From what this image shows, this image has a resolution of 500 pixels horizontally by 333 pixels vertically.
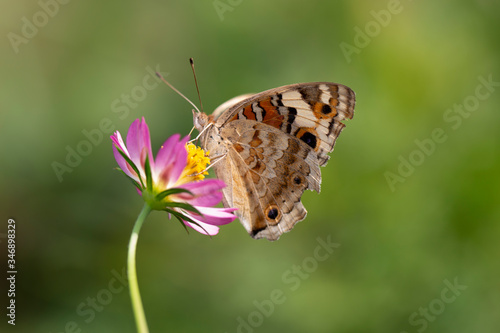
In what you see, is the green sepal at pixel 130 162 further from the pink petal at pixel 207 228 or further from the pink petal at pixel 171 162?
the pink petal at pixel 207 228

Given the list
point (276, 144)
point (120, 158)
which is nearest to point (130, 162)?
point (120, 158)

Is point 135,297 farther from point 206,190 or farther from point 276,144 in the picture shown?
point 276,144

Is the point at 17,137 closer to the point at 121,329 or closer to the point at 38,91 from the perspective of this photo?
the point at 38,91

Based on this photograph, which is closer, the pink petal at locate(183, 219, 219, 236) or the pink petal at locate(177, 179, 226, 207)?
the pink petal at locate(177, 179, 226, 207)

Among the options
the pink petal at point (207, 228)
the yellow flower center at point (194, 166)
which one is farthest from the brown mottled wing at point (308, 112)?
the pink petal at point (207, 228)

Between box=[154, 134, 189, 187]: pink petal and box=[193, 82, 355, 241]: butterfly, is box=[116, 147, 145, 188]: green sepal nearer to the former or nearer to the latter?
box=[154, 134, 189, 187]: pink petal

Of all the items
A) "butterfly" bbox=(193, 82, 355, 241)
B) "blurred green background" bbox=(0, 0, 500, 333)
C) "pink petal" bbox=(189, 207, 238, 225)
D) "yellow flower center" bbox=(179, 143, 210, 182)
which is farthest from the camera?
"blurred green background" bbox=(0, 0, 500, 333)

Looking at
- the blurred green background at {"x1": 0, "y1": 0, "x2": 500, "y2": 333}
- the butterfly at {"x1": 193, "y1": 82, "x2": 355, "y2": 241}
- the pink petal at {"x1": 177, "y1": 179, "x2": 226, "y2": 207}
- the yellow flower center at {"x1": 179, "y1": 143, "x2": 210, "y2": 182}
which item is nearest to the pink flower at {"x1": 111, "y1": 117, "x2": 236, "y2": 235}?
the pink petal at {"x1": 177, "y1": 179, "x2": 226, "y2": 207}
